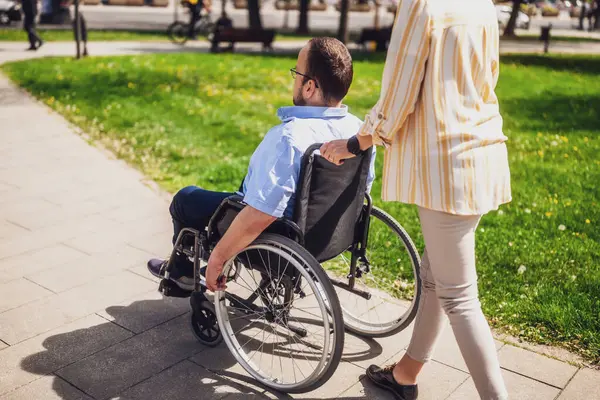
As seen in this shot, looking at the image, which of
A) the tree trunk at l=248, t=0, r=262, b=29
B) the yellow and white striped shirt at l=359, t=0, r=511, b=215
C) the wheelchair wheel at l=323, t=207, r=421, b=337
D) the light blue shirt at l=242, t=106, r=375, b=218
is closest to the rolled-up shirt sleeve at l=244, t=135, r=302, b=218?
the light blue shirt at l=242, t=106, r=375, b=218

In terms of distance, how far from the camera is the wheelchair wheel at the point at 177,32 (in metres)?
20.1

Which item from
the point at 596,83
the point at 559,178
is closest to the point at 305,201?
the point at 559,178

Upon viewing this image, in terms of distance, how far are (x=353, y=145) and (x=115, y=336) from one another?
1778 millimetres

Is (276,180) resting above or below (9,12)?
above

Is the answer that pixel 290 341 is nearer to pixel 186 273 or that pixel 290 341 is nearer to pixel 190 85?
pixel 186 273

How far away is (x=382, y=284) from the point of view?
436 centimetres

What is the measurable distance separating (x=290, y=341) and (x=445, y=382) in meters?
0.82

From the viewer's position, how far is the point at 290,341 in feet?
11.9

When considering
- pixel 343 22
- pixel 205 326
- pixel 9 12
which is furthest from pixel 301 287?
pixel 9 12

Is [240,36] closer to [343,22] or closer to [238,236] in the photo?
[343,22]

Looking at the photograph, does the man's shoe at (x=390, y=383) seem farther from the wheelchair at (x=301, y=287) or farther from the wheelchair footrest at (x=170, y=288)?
the wheelchair footrest at (x=170, y=288)

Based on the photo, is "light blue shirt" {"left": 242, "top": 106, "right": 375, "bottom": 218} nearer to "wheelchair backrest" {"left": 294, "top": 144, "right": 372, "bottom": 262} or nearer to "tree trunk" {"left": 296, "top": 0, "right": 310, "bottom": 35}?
"wheelchair backrest" {"left": 294, "top": 144, "right": 372, "bottom": 262}

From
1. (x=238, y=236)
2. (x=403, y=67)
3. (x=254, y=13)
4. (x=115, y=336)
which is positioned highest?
(x=403, y=67)

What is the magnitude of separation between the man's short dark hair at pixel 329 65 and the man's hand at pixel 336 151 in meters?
0.35
